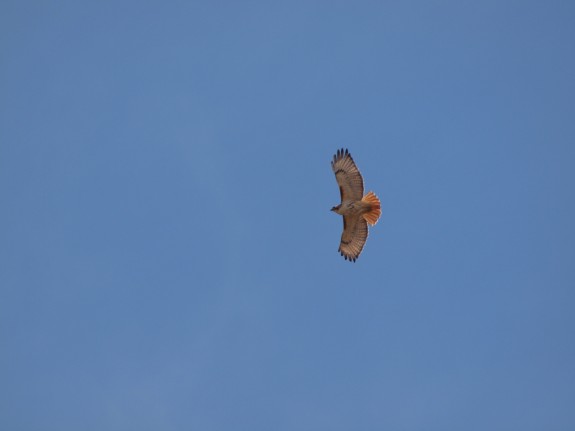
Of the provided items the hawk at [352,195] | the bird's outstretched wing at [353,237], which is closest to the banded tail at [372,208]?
the hawk at [352,195]

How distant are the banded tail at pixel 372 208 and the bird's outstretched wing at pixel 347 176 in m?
0.28

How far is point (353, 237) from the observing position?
37.6 metres

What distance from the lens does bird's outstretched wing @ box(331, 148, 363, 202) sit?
3603cm

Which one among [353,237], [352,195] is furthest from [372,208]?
[353,237]

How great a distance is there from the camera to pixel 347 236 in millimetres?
37562

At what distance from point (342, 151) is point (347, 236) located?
3.32 metres

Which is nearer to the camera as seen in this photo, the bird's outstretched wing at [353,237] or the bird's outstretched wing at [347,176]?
the bird's outstretched wing at [347,176]

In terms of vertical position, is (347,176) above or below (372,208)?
above

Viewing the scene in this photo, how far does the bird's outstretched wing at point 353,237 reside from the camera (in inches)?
1458

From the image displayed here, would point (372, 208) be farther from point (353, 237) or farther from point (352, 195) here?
point (353, 237)

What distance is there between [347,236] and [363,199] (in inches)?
82.8

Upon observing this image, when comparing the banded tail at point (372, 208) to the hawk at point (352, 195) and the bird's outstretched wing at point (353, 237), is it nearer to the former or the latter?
the hawk at point (352, 195)

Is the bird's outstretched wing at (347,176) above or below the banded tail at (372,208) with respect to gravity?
above

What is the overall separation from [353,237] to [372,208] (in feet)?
6.45
